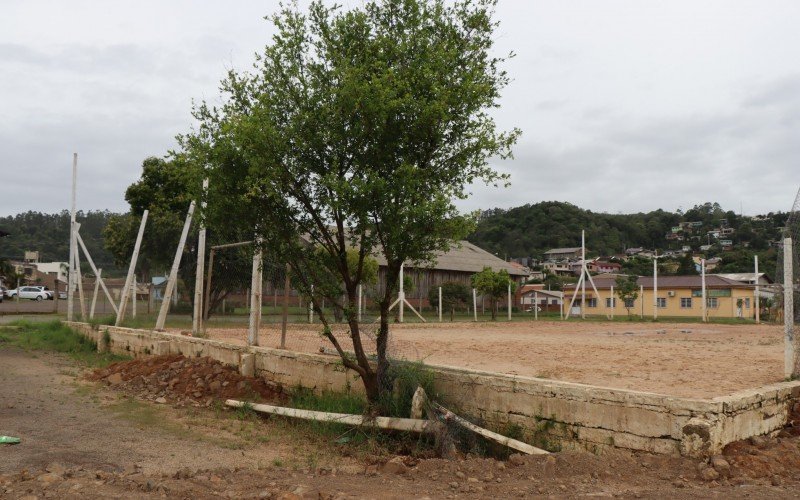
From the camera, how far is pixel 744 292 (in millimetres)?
44031

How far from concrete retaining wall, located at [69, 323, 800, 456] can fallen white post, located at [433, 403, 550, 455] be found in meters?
0.33

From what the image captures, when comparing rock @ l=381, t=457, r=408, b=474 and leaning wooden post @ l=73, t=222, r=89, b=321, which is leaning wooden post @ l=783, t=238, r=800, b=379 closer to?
rock @ l=381, t=457, r=408, b=474

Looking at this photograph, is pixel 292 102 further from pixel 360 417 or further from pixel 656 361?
pixel 656 361

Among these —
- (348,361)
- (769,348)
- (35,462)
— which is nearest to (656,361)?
(769,348)

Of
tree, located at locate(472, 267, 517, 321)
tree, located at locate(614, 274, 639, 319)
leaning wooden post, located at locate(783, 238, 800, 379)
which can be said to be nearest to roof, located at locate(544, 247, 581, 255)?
tree, located at locate(614, 274, 639, 319)

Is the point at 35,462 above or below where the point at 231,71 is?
below

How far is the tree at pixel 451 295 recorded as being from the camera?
4019 centimetres

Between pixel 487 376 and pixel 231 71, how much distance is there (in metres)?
4.79

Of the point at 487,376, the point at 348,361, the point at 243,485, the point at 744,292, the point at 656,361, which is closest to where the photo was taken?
the point at 243,485

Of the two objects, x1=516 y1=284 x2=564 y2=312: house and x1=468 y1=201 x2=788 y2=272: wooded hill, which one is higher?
x1=468 y1=201 x2=788 y2=272: wooded hill

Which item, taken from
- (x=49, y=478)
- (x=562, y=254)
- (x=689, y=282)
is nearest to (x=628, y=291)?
(x=689, y=282)

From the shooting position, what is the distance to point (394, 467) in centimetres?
668

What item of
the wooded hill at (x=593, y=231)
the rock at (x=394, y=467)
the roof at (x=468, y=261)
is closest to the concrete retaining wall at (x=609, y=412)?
the rock at (x=394, y=467)

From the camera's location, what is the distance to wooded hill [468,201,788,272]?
8612 centimetres
